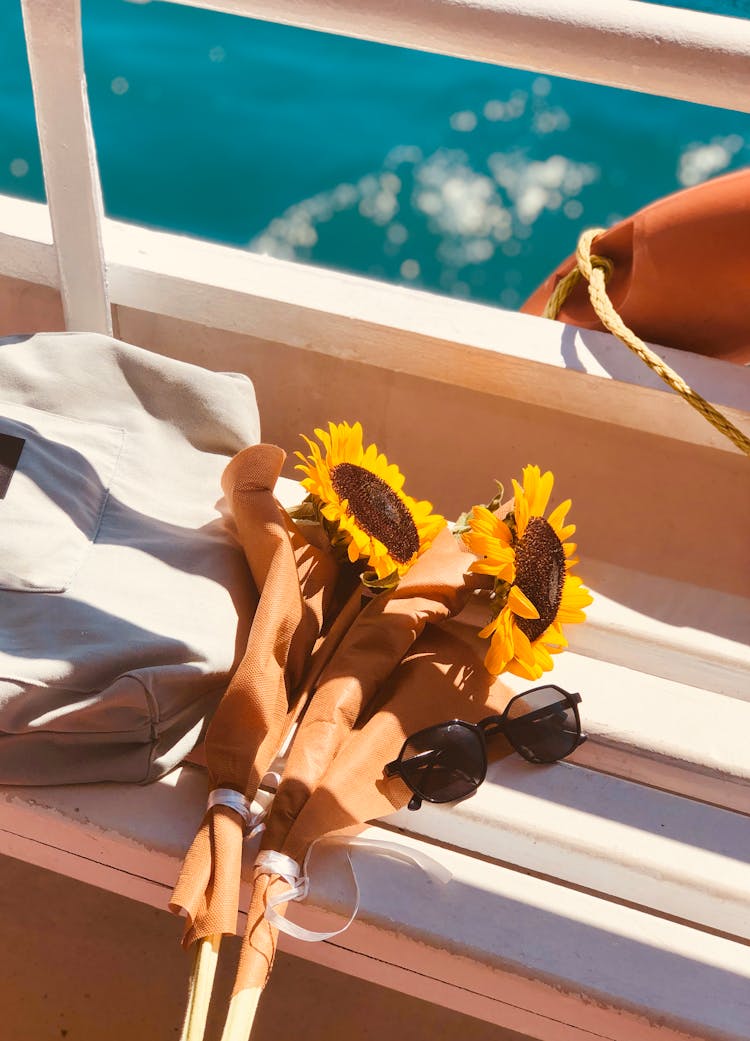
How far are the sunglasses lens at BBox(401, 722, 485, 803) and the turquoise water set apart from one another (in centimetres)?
237

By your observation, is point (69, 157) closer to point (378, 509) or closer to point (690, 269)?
point (378, 509)

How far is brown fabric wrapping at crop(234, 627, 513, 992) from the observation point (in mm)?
659

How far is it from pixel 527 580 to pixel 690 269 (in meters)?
0.49

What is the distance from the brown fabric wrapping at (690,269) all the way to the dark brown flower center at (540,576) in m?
0.44

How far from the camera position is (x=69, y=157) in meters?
1.00

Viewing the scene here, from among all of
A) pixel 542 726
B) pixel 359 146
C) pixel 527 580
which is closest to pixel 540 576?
pixel 527 580

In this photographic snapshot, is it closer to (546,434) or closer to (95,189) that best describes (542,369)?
(546,434)

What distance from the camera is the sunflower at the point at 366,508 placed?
0.80 m

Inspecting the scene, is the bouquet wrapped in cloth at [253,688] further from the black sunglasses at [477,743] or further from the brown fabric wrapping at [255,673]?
the black sunglasses at [477,743]

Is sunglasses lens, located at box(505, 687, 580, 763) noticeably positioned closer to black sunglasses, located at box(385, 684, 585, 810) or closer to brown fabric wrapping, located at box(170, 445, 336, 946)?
black sunglasses, located at box(385, 684, 585, 810)

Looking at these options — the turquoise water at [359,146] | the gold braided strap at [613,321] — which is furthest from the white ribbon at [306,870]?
the turquoise water at [359,146]

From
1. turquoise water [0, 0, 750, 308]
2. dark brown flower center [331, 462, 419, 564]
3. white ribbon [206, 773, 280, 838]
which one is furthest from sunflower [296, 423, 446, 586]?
turquoise water [0, 0, 750, 308]

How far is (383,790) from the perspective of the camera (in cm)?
73

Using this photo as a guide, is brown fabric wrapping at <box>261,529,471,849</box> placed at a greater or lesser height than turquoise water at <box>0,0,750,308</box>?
lesser
